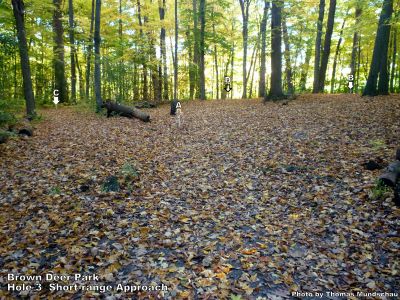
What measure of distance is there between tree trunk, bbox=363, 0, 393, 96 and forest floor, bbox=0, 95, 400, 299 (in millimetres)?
3049

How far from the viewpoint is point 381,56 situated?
A: 12.7 m

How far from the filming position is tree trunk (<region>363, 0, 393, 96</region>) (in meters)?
12.2

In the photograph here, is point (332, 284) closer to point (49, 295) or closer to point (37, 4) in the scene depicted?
point (49, 295)

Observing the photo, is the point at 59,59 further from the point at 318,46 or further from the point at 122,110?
the point at 318,46

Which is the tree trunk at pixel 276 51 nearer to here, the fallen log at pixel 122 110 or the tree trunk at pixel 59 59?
the fallen log at pixel 122 110

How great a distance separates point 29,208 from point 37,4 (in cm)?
1622

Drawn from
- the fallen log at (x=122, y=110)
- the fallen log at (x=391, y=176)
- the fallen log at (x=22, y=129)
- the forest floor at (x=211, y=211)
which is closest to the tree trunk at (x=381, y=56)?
the forest floor at (x=211, y=211)

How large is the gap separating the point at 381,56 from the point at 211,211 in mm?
11992

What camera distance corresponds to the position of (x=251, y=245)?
4719 mm

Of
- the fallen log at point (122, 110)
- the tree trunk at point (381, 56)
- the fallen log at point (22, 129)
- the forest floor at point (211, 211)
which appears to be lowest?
the forest floor at point (211, 211)

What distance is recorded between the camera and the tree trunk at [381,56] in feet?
40.1

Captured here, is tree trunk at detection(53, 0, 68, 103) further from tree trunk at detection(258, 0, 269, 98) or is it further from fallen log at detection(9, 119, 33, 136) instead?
tree trunk at detection(258, 0, 269, 98)

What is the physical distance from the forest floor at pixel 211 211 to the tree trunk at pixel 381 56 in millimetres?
3049

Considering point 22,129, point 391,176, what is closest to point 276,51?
point 391,176
